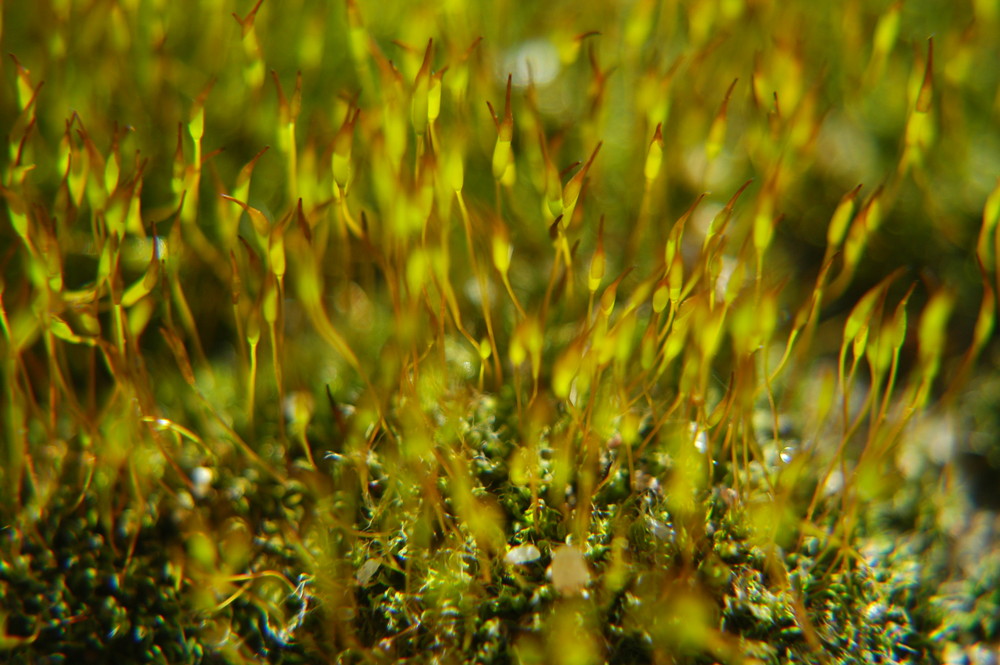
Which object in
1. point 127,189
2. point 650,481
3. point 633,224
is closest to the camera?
point 127,189

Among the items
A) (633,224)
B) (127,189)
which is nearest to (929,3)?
(633,224)

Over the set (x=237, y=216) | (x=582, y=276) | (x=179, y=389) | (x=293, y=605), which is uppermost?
(x=237, y=216)

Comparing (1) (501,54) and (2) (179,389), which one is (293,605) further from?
(1) (501,54)

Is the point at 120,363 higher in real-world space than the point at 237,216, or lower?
lower

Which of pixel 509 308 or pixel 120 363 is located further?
pixel 509 308

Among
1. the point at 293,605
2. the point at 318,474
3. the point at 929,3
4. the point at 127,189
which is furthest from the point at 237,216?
the point at 929,3

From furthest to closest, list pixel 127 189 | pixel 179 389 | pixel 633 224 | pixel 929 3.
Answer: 1. pixel 929 3
2. pixel 633 224
3. pixel 179 389
4. pixel 127 189
